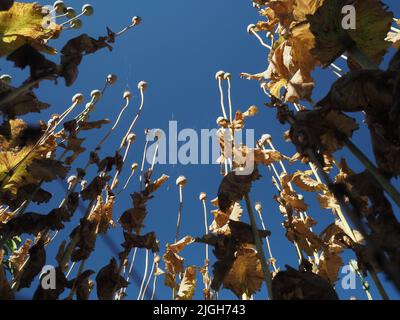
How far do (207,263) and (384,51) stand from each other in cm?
198

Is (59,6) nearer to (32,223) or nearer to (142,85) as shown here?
(142,85)

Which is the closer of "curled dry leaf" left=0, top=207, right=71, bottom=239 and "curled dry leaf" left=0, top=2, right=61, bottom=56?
"curled dry leaf" left=0, top=207, right=71, bottom=239

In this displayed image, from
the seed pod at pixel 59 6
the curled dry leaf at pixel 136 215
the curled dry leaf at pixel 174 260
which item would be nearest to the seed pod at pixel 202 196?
the curled dry leaf at pixel 174 260

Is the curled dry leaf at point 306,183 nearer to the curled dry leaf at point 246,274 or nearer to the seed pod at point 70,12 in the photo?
the curled dry leaf at point 246,274

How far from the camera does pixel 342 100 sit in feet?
4.12

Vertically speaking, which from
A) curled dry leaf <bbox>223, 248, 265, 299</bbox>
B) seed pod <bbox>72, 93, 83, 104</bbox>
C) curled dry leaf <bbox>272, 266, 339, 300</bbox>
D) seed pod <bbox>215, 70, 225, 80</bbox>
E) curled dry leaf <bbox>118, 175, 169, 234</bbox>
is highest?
seed pod <bbox>215, 70, 225, 80</bbox>

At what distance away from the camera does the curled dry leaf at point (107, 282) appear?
1.50 m

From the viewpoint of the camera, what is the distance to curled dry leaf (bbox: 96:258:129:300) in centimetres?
150

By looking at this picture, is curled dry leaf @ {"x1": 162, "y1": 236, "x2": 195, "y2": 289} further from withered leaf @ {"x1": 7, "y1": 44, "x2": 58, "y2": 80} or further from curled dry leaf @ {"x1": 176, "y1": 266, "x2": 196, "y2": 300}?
withered leaf @ {"x1": 7, "y1": 44, "x2": 58, "y2": 80}

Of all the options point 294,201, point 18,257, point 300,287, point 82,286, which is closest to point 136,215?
point 82,286

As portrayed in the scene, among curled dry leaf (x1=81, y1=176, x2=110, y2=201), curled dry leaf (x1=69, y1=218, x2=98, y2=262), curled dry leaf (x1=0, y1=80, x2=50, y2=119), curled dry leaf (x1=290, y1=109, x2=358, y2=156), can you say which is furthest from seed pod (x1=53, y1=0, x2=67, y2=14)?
curled dry leaf (x1=290, y1=109, x2=358, y2=156)

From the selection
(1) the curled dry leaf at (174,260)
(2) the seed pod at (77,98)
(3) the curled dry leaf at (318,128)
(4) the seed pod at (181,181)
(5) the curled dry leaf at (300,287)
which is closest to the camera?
(5) the curled dry leaf at (300,287)

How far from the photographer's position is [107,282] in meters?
1.52
